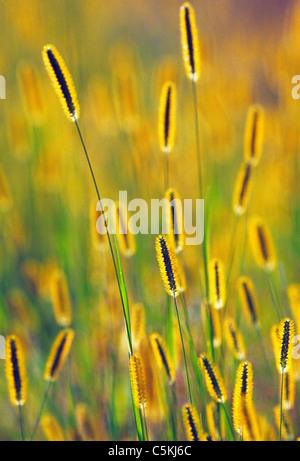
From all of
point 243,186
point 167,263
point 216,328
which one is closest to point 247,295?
point 216,328

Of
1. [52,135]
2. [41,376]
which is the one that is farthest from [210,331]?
[52,135]

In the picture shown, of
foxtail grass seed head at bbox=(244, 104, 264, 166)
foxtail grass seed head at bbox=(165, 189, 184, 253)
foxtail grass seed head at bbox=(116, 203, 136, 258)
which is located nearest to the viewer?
foxtail grass seed head at bbox=(165, 189, 184, 253)

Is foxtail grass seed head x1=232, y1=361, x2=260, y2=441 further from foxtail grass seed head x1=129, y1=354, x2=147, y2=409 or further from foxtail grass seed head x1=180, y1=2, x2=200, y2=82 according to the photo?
foxtail grass seed head x1=180, y1=2, x2=200, y2=82

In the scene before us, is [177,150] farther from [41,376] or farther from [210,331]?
[210,331]

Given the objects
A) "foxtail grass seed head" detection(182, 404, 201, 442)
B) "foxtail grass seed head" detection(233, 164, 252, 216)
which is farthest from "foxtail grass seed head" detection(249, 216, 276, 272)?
"foxtail grass seed head" detection(182, 404, 201, 442)

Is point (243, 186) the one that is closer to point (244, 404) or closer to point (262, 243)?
point (262, 243)

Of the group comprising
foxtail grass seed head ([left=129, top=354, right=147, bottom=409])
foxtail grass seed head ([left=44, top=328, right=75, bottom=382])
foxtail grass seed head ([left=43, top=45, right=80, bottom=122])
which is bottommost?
foxtail grass seed head ([left=129, top=354, right=147, bottom=409])

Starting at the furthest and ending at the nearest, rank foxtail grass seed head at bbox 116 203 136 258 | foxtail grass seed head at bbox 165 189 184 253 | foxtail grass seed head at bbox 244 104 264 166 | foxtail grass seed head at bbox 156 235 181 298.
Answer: foxtail grass seed head at bbox 244 104 264 166 < foxtail grass seed head at bbox 116 203 136 258 < foxtail grass seed head at bbox 165 189 184 253 < foxtail grass seed head at bbox 156 235 181 298
